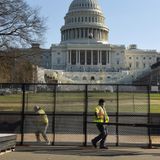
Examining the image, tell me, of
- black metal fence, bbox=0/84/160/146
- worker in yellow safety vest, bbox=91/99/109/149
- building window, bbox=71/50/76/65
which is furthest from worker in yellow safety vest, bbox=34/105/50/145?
building window, bbox=71/50/76/65

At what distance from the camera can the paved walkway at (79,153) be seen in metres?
15.6

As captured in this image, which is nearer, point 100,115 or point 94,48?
point 100,115

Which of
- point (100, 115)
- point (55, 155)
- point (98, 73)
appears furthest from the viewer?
point (98, 73)

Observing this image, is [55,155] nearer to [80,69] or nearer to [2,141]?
[2,141]

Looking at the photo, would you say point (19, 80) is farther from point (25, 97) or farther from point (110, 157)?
point (110, 157)

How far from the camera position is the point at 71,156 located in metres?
16.1

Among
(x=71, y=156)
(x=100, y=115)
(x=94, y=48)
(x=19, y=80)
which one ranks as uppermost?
(x=94, y=48)

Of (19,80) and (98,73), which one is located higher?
(98,73)

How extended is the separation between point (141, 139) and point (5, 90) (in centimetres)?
691

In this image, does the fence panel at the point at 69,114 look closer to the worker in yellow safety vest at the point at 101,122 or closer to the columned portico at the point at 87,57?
the worker in yellow safety vest at the point at 101,122

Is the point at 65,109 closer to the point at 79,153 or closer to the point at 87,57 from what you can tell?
the point at 79,153

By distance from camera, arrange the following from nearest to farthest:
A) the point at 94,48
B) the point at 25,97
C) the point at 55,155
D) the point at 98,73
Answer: the point at 55,155 < the point at 25,97 < the point at 98,73 < the point at 94,48

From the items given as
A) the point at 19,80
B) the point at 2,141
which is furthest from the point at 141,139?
the point at 19,80

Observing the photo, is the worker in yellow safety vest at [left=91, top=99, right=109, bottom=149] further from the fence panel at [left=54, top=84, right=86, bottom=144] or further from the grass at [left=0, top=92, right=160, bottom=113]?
the grass at [left=0, top=92, right=160, bottom=113]
